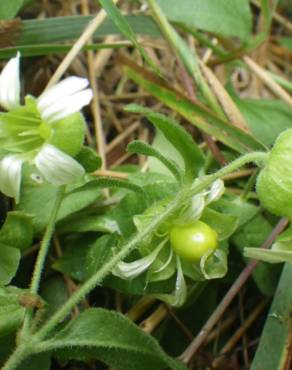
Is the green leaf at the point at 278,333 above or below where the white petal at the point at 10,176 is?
below

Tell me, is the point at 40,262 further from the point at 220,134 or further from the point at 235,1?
the point at 235,1

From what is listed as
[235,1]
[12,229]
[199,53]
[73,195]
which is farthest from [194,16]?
[12,229]

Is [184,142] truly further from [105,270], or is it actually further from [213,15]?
[213,15]

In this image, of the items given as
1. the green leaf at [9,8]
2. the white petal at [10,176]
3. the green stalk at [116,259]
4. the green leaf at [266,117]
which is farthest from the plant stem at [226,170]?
the green leaf at [9,8]

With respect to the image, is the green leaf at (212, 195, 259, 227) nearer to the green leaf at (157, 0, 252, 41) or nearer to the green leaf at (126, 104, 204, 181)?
the green leaf at (126, 104, 204, 181)

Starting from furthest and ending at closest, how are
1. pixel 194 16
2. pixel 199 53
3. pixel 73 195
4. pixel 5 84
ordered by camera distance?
1. pixel 199 53
2. pixel 194 16
3. pixel 73 195
4. pixel 5 84

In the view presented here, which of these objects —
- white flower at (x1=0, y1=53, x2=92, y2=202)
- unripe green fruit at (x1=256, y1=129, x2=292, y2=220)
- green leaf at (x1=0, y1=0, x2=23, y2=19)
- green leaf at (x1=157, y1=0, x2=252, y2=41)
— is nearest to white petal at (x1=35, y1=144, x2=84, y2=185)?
white flower at (x1=0, y1=53, x2=92, y2=202)

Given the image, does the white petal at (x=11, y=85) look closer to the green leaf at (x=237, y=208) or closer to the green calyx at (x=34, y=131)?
the green calyx at (x=34, y=131)
